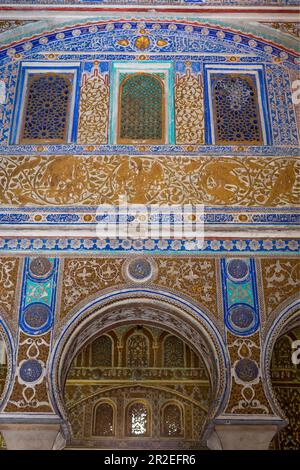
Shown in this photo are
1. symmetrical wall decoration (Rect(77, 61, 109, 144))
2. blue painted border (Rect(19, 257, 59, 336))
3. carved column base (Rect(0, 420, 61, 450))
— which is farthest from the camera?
symmetrical wall decoration (Rect(77, 61, 109, 144))

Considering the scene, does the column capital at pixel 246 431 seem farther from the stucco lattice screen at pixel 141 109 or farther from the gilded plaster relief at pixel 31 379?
the stucco lattice screen at pixel 141 109

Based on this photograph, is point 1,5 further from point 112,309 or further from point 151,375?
point 151,375

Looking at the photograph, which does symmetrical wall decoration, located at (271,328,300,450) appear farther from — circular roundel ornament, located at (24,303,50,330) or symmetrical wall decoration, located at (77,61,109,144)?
symmetrical wall decoration, located at (77,61,109,144)

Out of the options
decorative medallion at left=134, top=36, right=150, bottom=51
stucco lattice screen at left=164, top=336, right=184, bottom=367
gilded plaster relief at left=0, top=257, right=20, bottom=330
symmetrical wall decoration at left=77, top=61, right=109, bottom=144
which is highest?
decorative medallion at left=134, top=36, right=150, bottom=51

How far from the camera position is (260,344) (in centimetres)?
642

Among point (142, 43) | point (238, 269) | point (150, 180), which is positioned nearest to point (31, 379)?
point (238, 269)

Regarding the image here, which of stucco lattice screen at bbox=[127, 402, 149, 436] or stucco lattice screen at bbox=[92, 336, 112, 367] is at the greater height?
stucco lattice screen at bbox=[92, 336, 112, 367]

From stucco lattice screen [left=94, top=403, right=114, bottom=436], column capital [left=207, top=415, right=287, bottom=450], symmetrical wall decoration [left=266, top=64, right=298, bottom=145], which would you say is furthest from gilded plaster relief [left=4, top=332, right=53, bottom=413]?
symmetrical wall decoration [left=266, top=64, right=298, bottom=145]

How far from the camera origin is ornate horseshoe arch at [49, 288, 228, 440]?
6.22 metres

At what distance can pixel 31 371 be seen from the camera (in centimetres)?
621

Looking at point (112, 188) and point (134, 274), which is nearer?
point (134, 274)

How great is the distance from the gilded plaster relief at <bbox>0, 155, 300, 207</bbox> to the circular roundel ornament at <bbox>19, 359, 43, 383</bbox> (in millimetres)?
1830
